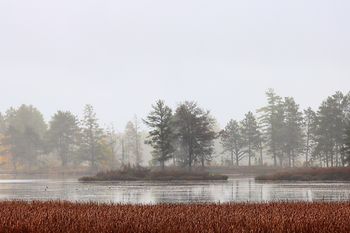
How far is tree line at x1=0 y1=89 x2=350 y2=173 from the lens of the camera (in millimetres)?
86750

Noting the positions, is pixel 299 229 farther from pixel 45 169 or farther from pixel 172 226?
pixel 45 169

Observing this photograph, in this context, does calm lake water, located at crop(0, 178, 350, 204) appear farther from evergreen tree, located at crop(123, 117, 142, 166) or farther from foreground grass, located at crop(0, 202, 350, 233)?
evergreen tree, located at crop(123, 117, 142, 166)

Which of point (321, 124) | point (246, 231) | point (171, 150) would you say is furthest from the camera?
point (321, 124)

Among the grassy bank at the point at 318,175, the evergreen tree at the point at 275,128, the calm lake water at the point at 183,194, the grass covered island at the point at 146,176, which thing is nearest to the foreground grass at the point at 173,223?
the calm lake water at the point at 183,194

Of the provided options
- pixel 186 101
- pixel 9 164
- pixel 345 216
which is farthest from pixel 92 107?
pixel 345 216

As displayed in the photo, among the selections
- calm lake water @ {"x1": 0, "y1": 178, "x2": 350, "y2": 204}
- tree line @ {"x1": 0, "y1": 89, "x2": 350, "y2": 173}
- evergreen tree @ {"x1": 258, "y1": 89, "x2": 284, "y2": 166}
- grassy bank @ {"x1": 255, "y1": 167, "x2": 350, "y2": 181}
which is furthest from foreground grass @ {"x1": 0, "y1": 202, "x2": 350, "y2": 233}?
evergreen tree @ {"x1": 258, "y1": 89, "x2": 284, "y2": 166}

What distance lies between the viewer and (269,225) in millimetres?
15984

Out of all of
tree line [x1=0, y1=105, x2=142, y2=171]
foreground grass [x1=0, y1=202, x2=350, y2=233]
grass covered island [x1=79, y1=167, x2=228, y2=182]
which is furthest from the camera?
tree line [x1=0, y1=105, x2=142, y2=171]

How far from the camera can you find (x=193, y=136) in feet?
283

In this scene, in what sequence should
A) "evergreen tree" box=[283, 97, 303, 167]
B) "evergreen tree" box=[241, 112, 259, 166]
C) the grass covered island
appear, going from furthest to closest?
"evergreen tree" box=[241, 112, 259, 166] → "evergreen tree" box=[283, 97, 303, 167] → the grass covered island

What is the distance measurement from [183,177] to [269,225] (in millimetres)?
58181

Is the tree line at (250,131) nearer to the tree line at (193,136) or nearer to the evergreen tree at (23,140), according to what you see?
the tree line at (193,136)

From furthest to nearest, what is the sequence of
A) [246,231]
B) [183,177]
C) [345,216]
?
[183,177] < [345,216] < [246,231]

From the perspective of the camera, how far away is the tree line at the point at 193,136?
86750mm
